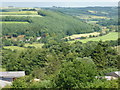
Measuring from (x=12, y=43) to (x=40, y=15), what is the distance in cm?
3432

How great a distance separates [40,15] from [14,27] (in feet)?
65.4

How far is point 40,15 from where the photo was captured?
301 ft

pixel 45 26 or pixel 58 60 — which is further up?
pixel 58 60

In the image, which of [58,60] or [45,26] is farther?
[45,26]

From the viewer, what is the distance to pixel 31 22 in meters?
79.9

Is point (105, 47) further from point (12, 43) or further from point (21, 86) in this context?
point (12, 43)

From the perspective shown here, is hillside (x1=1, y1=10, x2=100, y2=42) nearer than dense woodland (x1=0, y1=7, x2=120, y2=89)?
No

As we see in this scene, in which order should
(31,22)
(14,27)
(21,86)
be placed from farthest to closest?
(31,22) → (14,27) → (21,86)

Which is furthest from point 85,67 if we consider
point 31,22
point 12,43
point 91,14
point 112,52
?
point 91,14

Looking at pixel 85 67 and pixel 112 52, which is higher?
pixel 85 67

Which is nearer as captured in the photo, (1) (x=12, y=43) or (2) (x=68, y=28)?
(1) (x=12, y=43)

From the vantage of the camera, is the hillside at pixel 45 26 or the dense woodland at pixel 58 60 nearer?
the dense woodland at pixel 58 60

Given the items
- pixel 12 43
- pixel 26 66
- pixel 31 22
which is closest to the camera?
pixel 26 66

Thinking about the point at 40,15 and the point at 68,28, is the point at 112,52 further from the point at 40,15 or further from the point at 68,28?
the point at 40,15
